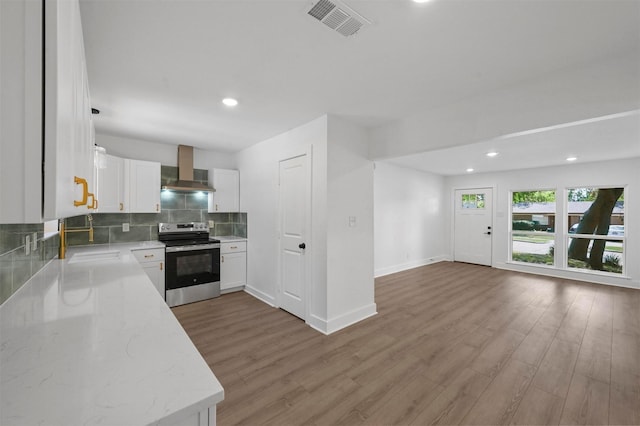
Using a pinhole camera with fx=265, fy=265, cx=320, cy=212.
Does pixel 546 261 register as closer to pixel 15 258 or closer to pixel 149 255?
pixel 149 255

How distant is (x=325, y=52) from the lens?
6.18 feet

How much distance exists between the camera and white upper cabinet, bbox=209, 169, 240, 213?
4.54 m

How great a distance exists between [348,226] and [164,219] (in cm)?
303

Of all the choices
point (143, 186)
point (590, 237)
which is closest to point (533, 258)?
point (590, 237)

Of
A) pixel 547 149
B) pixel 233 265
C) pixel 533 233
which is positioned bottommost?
pixel 233 265

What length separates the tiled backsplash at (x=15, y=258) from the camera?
1278 millimetres

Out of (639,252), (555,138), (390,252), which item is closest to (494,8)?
(555,138)

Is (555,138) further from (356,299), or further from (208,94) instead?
(208,94)

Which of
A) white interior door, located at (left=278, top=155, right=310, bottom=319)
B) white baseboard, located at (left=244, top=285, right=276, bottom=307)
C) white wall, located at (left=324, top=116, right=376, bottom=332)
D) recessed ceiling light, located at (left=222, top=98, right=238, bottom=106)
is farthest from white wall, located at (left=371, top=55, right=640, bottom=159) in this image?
white baseboard, located at (left=244, top=285, right=276, bottom=307)

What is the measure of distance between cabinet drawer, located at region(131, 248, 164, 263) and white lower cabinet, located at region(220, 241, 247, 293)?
0.87 metres

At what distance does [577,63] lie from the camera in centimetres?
198

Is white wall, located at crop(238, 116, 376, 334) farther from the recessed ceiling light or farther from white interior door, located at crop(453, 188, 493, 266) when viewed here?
white interior door, located at crop(453, 188, 493, 266)

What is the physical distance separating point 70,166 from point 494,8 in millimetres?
2103

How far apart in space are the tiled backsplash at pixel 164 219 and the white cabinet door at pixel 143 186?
302 mm
